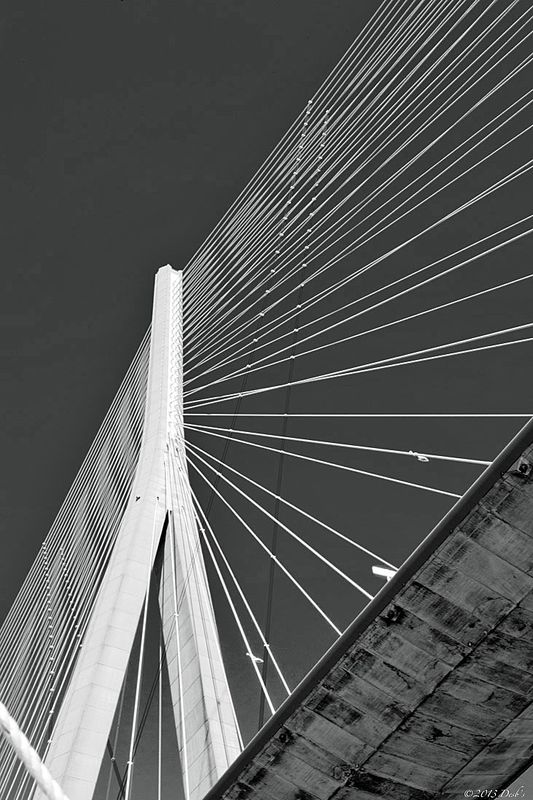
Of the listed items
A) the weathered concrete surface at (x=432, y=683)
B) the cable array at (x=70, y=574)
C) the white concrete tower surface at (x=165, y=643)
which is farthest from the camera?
the cable array at (x=70, y=574)

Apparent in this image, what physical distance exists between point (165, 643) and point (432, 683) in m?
5.19

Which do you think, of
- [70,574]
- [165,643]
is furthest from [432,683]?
[70,574]

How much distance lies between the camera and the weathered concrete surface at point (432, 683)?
6.69 m

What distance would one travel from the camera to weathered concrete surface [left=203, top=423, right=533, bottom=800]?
6.69m

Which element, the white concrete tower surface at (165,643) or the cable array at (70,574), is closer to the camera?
the white concrete tower surface at (165,643)

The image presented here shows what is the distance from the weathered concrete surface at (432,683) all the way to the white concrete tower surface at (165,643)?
167 centimetres

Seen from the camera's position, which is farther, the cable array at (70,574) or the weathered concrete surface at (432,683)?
the cable array at (70,574)

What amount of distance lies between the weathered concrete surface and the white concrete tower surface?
1674 mm

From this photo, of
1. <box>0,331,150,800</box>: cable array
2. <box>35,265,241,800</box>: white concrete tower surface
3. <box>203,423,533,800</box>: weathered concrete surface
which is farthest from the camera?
<box>0,331,150,800</box>: cable array

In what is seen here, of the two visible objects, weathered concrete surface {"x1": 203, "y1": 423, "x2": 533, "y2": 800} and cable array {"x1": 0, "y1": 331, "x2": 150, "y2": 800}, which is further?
cable array {"x1": 0, "y1": 331, "x2": 150, "y2": 800}

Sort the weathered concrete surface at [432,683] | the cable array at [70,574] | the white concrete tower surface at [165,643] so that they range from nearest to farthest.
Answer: the weathered concrete surface at [432,683]
the white concrete tower surface at [165,643]
the cable array at [70,574]

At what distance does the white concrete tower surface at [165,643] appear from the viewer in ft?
31.9

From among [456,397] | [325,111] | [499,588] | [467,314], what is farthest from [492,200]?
[499,588]

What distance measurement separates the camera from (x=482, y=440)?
25.3 metres
